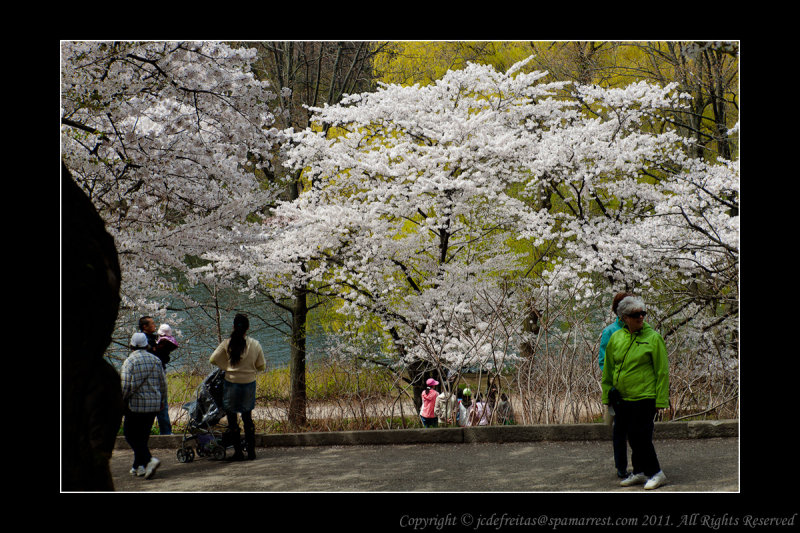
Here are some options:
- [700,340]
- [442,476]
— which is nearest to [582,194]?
[700,340]

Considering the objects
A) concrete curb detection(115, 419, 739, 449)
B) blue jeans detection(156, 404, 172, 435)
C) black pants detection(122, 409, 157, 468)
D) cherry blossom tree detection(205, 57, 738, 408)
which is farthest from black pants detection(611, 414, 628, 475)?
cherry blossom tree detection(205, 57, 738, 408)

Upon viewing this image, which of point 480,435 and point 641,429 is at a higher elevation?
point 641,429

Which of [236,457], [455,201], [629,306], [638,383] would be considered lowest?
[236,457]

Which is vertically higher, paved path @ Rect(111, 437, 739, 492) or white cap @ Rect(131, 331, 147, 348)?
Answer: white cap @ Rect(131, 331, 147, 348)

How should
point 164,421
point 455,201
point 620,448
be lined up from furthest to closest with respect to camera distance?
point 455,201 < point 164,421 < point 620,448

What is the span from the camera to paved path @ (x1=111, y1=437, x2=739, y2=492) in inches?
214

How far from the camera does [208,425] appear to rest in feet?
23.7

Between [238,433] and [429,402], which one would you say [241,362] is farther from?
[429,402]

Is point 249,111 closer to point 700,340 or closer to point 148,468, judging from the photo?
point 148,468

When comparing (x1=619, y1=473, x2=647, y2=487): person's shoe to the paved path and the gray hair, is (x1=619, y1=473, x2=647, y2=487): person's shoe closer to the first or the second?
the paved path

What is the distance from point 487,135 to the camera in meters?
13.8

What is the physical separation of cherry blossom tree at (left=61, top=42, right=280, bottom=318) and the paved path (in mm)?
3880

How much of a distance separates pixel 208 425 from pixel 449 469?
2.83 metres

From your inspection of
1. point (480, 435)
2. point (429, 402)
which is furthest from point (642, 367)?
point (429, 402)
